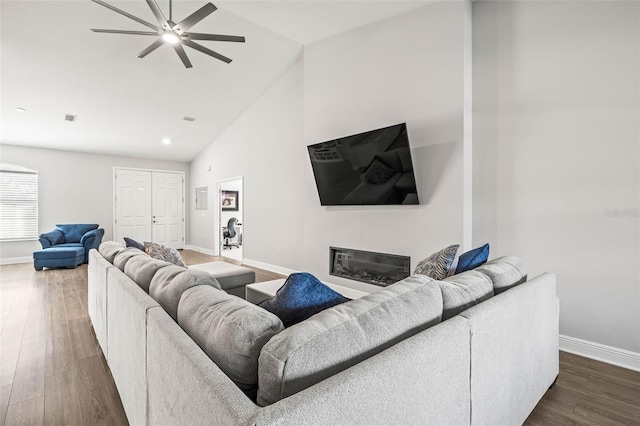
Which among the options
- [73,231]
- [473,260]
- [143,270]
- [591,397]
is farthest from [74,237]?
[591,397]

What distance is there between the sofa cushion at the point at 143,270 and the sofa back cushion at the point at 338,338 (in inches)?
50.7

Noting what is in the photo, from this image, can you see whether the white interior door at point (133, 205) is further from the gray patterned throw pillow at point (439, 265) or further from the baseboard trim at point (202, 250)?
the gray patterned throw pillow at point (439, 265)

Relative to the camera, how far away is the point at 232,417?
63 centimetres

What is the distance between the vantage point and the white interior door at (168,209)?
834 centimetres

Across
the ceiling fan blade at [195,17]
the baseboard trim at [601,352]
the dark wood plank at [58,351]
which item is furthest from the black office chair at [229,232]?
the baseboard trim at [601,352]

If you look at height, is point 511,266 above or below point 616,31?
below

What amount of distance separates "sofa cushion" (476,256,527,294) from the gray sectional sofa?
11mm

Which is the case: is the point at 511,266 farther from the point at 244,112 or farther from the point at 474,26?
the point at 244,112

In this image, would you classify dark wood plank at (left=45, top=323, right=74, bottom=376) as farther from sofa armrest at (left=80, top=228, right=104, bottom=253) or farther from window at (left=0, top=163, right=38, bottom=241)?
window at (left=0, top=163, right=38, bottom=241)

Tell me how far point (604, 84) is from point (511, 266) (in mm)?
1802

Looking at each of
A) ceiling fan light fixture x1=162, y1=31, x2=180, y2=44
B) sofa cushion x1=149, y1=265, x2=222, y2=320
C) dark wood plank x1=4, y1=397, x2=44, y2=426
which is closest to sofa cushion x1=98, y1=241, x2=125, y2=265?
dark wood plank x1=4, y1=397, x2=44, y2=426

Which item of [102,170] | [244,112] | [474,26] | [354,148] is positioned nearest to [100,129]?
[102,170]

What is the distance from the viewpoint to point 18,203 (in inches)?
254

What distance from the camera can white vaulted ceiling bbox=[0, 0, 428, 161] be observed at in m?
3.58
